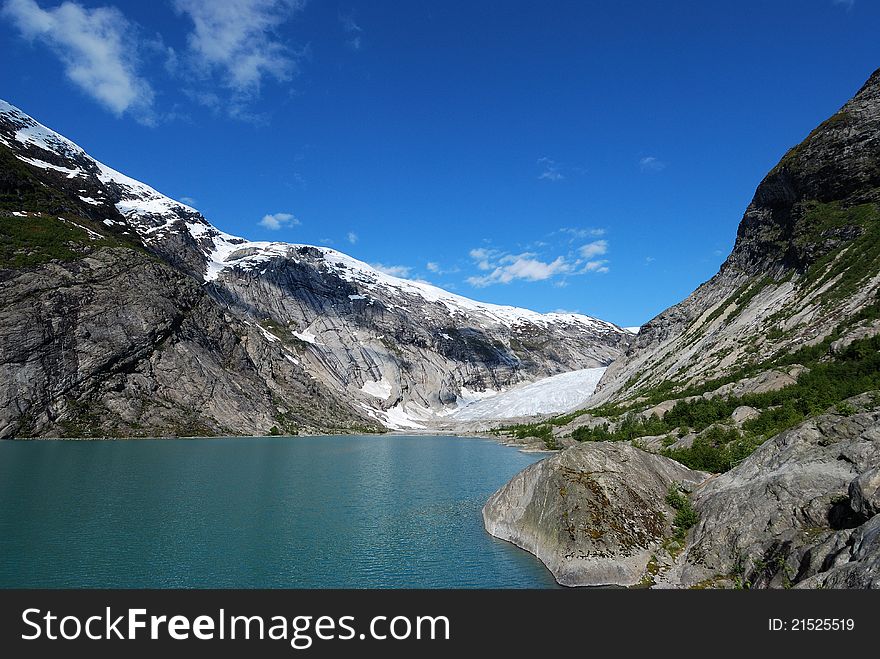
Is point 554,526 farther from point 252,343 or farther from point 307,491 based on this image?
point 252,343

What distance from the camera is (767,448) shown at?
2572 centimetres

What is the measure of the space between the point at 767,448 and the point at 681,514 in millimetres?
5397

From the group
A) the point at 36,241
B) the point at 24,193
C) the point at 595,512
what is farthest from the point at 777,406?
the point at 24,193

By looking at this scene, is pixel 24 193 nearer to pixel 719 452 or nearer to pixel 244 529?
pixel 244 529

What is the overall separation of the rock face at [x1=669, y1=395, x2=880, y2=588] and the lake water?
24.4 ft

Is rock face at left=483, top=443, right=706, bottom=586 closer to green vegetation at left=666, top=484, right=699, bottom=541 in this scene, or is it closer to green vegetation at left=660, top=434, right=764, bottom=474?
green vegetation at left=666, top=484, right=699, bottom=541

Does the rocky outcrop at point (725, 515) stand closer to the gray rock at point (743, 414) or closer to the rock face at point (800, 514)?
the rock face at point (800, 514)

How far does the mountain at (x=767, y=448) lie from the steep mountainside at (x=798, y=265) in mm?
293

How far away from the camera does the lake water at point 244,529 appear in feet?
80.6

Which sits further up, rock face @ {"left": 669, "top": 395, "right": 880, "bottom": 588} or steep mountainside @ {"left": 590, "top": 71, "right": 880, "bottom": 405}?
steep mountainside @ {"left": 590, "top": 71, "right": 880, "bottom": 405}

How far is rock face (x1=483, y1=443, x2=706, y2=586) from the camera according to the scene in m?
23.4

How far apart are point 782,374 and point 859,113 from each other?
61900mm

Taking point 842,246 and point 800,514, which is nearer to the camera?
point 800,514

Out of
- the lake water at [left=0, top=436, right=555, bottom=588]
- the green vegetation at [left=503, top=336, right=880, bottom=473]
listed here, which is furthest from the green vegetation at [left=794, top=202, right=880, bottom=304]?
the lake water at [left=0, top=436, right=555, bottom=588]
